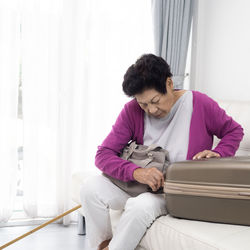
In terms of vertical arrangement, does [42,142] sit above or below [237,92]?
below

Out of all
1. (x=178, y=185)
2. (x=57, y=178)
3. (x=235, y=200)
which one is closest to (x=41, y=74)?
(x=57, y=178)

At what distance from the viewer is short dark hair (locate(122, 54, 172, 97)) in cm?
163

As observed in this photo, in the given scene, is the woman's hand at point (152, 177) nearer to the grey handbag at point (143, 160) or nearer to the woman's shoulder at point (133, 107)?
the grey handbag at point (143, 160)

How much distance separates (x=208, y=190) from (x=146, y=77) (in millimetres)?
567

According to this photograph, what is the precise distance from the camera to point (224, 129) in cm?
177

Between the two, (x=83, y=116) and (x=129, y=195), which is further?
(x=83, y=116)

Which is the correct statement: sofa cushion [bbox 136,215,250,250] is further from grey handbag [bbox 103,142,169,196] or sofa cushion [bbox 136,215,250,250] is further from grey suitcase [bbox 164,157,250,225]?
grey handbag [bbox 103,142,169,196]

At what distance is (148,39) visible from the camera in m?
2.91

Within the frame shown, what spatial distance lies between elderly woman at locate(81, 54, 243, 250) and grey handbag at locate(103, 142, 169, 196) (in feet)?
0.13

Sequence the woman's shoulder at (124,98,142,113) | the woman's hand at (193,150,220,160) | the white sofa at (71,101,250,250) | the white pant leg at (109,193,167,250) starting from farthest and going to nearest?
1. the woman's shoulder at (124,98,142,113)
2. the woman's hand at (193,150,220,160)
3. the white pant leg at (109,193,167,250)
4. the white sofa at (71,101,250,250)

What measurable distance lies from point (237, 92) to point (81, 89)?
1092 millimetres

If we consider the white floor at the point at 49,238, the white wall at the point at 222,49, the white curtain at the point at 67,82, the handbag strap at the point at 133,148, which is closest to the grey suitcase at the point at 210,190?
the handbag strap at the point at 133,148

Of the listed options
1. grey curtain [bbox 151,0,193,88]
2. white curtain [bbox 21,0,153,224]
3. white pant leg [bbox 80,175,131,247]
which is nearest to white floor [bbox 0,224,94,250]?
white curtain [bbox 21,0,153,224]

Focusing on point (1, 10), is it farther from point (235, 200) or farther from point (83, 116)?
point (235, 200)
